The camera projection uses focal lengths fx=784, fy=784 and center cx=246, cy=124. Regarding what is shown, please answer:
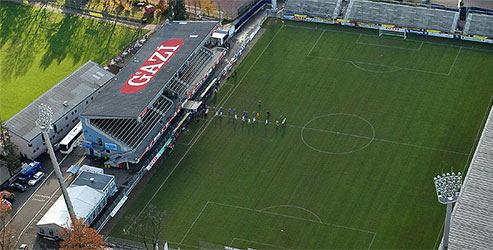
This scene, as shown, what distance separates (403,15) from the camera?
149m

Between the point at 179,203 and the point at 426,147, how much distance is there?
37545mm

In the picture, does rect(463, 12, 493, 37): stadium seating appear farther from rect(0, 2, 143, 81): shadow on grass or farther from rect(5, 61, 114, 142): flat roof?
rect(5, 61, 114, 142): flat roof

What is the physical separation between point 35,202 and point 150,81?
26.2 meters

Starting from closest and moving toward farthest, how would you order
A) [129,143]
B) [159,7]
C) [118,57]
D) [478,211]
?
[478,211] < [129,143] < [118,57] < [159,7]

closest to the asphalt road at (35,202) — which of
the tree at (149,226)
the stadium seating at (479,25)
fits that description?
the tree at (149,226)

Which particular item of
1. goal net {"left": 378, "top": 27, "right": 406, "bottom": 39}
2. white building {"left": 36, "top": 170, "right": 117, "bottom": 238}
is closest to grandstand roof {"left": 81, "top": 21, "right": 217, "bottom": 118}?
white building {"left": 36, "top": 170, "right": 117, "bottom": 238}

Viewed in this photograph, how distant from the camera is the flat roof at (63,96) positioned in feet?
389

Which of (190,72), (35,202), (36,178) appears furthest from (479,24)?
(35,202)

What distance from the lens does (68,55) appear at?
146 metres

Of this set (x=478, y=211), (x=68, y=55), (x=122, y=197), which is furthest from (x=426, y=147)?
(x=68, y=55)

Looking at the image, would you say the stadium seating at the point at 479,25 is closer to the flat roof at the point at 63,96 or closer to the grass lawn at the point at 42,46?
the grass lawn at the point at 42,46

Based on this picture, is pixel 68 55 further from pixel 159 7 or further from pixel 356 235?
pixel 356 235

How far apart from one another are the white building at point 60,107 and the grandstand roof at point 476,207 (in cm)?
6064

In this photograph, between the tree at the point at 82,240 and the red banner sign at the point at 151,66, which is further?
the red banner sign at the point at 151,66
